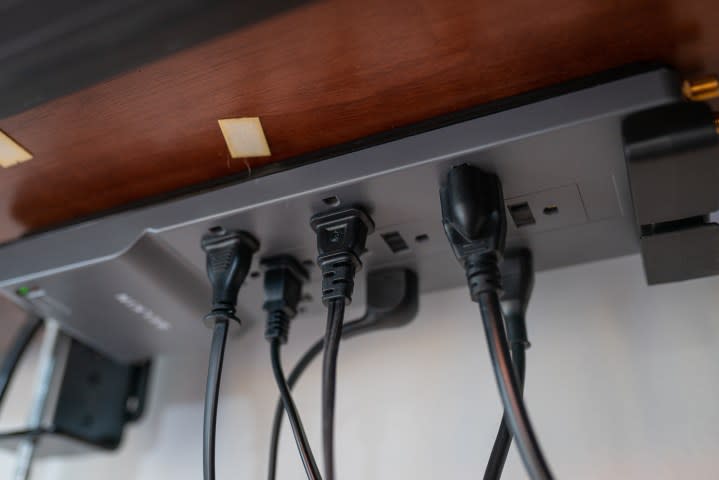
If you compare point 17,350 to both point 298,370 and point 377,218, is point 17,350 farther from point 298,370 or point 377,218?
point 377,218

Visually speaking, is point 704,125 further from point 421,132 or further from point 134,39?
point 134,39

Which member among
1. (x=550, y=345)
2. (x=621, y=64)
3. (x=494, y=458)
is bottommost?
(x=494, y=458)

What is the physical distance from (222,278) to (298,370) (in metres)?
0.16

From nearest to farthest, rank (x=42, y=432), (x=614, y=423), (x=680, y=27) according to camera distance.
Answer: (x=680, y=27), (x=614, y=423), (x=42, y=432)

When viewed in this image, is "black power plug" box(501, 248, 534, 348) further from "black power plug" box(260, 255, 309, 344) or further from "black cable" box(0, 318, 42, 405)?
"black cable" box(0, 318, 42, 405)

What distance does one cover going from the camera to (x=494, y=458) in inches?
19.7

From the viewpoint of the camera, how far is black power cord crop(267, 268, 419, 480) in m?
0.63

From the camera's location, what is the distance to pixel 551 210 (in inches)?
21.1

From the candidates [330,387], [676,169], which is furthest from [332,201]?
[676,169]

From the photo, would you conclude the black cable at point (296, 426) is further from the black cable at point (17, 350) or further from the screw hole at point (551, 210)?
the black cable at point (17, 350)

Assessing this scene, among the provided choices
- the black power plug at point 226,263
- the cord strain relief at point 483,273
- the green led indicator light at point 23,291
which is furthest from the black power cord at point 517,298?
the green led indicator light at point 23,291

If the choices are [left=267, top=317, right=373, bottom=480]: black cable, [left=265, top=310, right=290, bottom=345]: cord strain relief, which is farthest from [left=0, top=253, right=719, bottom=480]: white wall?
[left=265, top=310, right=290, bottom=345]: cord strain relief

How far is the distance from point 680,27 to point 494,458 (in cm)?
32

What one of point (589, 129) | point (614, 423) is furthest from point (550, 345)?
point (589, 129)
